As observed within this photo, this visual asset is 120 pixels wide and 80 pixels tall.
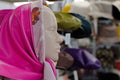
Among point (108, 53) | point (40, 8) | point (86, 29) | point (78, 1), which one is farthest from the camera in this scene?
point (108, 53)

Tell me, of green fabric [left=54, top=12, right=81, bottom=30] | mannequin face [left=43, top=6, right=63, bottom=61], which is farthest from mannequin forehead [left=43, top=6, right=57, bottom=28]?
green fabric [left=54, top=12, right=81, bottom=30]

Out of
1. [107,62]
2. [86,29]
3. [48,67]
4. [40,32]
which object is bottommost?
[107,62]

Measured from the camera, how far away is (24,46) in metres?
0.93

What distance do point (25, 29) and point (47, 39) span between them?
0.13 metres

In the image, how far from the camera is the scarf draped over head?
907 mm

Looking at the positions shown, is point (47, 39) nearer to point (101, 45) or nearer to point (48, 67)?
point (48, 67)

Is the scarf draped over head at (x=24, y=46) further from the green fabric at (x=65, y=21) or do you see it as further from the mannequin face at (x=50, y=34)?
the green fabric at (x=65, y=21)

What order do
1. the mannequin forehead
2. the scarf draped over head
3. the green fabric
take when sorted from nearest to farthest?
1. the scarf draped over head
2. the mannequin forehead
3. the green fabric

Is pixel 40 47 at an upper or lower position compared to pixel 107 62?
upper

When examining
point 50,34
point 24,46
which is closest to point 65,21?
point 50,34

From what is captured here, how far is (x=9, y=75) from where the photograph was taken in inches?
34.3

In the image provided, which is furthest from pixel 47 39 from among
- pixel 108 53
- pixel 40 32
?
pixel 108 53

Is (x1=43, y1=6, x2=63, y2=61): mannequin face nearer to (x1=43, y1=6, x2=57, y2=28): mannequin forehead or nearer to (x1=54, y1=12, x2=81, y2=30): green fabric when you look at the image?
(x1=43, y1=6, x2=57, y2=28): mannequin forehead

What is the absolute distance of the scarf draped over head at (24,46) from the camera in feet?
2.97
